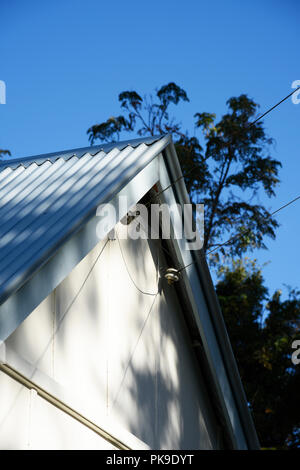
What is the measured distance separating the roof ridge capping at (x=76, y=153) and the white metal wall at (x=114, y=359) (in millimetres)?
883

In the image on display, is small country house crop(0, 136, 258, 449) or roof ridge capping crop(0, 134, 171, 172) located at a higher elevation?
roof ridge capping crop(0, 134, 171, 172)

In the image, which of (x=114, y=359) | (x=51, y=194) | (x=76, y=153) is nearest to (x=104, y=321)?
(x=114, y=359)

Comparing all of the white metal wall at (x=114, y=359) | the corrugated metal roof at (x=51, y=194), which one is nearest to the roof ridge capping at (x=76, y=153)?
the corrugated metal roof at (x=51, y=194)

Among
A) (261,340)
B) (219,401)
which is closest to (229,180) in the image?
(261,340)

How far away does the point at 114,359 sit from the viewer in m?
5.63

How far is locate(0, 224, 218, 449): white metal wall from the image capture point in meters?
4.32

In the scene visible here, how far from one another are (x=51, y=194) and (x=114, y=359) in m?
1.56

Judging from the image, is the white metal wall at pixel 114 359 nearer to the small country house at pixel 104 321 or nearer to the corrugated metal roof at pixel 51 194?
the small country house at pixel 104 321

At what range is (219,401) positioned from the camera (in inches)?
296

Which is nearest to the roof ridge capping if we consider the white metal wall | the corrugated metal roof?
the corrugated metal roof

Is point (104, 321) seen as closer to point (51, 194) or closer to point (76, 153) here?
point (51, 194)

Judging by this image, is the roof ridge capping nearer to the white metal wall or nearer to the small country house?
the small country house

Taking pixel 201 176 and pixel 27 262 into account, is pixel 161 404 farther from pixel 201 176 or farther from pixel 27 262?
pixel 201 176

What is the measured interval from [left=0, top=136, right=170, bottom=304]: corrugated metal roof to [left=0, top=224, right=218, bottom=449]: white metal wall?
57 centimetres
